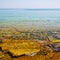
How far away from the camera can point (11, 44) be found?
8945mm

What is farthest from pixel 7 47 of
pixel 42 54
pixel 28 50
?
pixel 42 54

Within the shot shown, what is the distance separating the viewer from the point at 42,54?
25.1ft

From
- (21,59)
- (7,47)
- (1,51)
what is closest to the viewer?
(21,59)

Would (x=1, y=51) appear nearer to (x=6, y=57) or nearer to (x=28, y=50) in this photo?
(x=6, y=57)

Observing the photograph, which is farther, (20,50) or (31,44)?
(31,44)

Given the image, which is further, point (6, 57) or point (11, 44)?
point (11, 44)

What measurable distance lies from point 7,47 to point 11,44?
47cm

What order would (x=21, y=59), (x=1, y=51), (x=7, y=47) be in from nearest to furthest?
(x=21, y=59) < (x=1, y=51) < (x=7, y=47)

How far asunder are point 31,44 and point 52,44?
1.16 m

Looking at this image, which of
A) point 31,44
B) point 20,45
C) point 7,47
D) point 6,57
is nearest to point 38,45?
point 31,44

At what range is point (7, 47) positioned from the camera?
8516 millimetres

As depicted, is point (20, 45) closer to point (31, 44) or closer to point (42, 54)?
point (31, 44)

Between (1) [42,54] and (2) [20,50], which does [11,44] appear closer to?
(2) [20,50]

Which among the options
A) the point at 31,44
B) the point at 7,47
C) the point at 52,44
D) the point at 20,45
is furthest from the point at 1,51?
the point at 52,44
